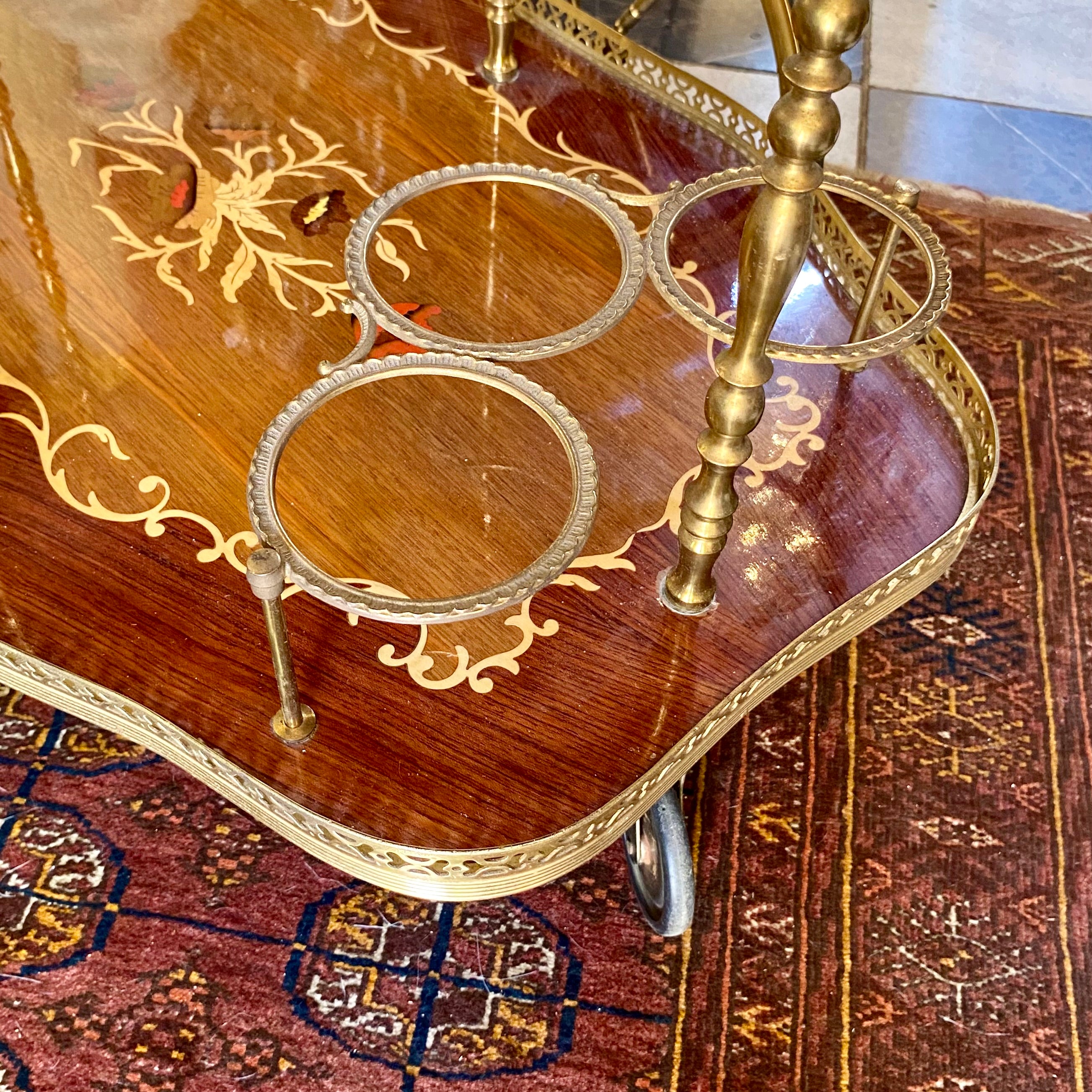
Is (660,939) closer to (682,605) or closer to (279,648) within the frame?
(682,605)

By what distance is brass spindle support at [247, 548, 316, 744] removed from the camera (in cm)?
76

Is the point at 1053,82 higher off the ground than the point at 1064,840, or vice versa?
the point at 1053,82

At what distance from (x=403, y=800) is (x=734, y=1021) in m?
0.46

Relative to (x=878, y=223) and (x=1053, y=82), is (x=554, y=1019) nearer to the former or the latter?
(x=878, y=223)

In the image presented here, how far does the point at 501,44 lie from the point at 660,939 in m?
0.98

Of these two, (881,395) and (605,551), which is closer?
(605,551)

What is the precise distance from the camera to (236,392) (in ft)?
3.55

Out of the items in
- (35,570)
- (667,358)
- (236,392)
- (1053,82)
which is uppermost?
(1053,82)

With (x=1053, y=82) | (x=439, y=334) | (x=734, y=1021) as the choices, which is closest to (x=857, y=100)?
(x=1053, y=82)

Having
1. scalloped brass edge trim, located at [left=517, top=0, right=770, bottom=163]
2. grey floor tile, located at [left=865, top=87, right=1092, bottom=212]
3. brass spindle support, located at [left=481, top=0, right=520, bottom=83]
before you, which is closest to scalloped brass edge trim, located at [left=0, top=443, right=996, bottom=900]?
scalloped brass edge trim, located at [left=517, top=0, right=770, bottom=163]

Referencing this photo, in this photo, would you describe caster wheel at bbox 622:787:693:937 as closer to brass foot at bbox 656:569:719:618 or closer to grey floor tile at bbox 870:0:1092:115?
brass foot at bbox 656:569:719:618

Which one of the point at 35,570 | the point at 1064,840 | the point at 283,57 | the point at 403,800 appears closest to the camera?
the point at 403,800

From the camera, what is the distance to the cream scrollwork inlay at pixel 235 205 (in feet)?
3.85

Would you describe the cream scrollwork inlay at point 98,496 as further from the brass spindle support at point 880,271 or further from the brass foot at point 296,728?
the brass spindle support at point 880,271
